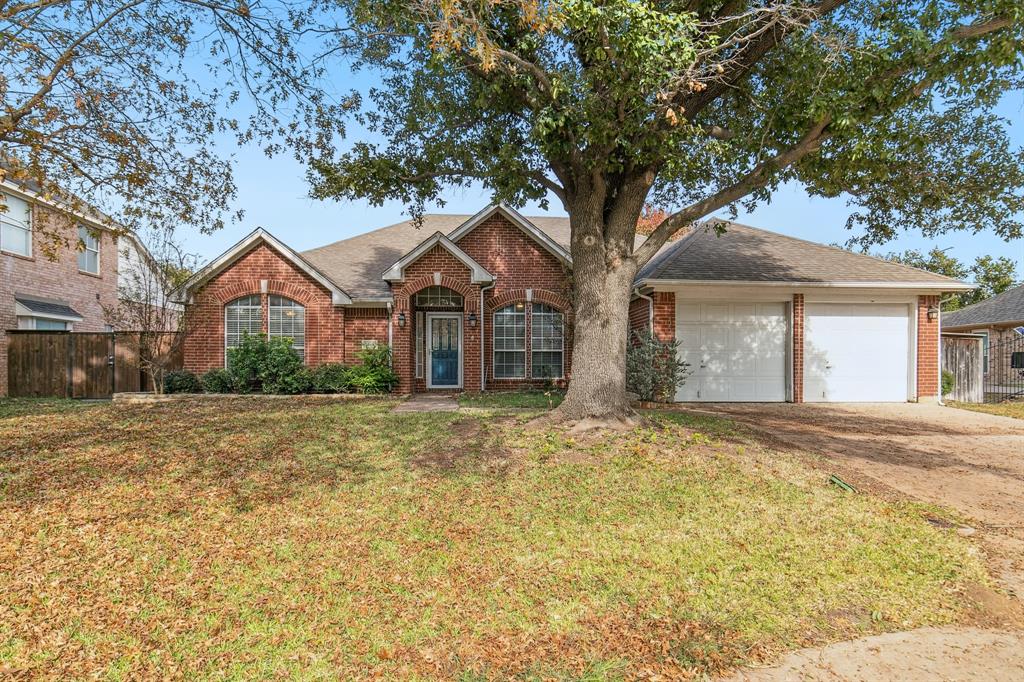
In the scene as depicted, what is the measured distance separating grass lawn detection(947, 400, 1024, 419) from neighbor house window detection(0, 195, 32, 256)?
26.0 meters

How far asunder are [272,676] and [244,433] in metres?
6.55

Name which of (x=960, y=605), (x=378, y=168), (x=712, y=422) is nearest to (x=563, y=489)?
(x=960, y=605)

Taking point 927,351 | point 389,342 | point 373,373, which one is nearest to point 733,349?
point 927,351

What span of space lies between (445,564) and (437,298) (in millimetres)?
11571

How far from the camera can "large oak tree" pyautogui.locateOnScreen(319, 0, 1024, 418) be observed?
A: 639cm

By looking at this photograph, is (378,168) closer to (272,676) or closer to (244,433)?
(244,433)

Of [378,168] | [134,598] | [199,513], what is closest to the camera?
[134,598]

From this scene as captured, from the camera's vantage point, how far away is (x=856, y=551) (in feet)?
14.4

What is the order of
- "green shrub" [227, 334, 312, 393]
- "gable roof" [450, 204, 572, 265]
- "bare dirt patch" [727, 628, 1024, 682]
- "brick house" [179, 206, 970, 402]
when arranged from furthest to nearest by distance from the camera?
"gable roof" [450, 204, 572, 265] → "green shrub" [227, 334, 312, 393] → "brick house" [179, 206, 970, 402] → "bare dirt patch" [727, 628, 1024, 682]

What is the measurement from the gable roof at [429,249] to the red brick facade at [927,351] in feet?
38.0

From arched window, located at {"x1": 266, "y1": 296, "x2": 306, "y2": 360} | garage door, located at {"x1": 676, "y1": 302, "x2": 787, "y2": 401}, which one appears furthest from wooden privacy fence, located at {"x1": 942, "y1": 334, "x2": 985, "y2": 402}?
arched window, located at {"x1": 266, "y1": 296, "x2": 306, "y2": 360}

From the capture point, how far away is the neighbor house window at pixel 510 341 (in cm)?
1517

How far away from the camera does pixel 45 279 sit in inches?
647

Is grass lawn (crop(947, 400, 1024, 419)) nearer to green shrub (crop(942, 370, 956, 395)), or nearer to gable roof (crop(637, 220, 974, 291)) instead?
green shrub (crop(942, 370, 956, 395))
